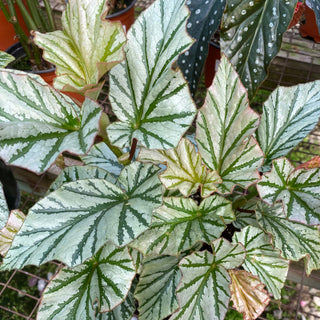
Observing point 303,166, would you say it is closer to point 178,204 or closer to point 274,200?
point 274,200

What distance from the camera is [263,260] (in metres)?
0.64

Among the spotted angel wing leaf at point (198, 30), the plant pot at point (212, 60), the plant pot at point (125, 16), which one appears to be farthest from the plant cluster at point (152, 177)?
the plant pot at point (125, 16)

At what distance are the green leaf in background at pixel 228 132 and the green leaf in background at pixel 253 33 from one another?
196mm

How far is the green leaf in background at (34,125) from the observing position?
1.54 feet

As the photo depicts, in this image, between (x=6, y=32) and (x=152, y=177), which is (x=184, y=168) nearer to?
(x=152, y=177)

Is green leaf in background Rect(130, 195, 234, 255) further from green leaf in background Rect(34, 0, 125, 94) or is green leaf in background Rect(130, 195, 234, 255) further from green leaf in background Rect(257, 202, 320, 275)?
green leaf in background Rect(34, 0, 125, 94)

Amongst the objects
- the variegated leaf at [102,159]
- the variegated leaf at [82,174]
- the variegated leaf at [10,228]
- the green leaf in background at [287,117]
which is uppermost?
Answer: the green leaf in background at [287,117]

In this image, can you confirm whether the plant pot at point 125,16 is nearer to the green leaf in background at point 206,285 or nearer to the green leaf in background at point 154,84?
the green leaf in background at point 154,84

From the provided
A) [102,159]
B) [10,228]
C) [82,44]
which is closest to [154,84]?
[82,44]

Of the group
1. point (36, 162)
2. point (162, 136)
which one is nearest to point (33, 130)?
point (36, 162)

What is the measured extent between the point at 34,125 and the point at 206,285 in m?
0.34

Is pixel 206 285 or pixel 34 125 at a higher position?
pixel 34 125

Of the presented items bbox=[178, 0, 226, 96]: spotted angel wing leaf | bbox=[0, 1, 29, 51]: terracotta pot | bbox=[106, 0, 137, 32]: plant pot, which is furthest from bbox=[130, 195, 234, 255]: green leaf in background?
bbox=[0, 1, 29, 51]: terracotta pot

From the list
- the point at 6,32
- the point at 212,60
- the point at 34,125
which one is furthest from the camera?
the point at 6,32
